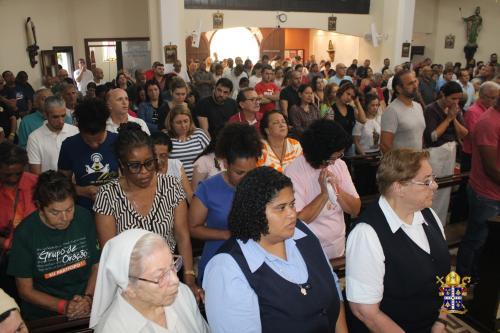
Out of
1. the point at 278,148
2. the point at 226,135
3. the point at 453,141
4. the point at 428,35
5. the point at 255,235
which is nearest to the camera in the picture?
the point at 255,235

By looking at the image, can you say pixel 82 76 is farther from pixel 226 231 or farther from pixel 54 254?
pixel 226 231

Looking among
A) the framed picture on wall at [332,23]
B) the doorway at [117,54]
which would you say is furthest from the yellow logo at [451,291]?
the framed picture on wall at [332,23]

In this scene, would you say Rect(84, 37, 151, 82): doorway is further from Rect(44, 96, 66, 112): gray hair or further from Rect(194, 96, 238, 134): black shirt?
Rect(44, 96, 66, 112): gray hair

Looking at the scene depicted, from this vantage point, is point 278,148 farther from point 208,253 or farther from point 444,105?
point 444,105

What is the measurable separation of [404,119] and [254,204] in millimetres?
3202

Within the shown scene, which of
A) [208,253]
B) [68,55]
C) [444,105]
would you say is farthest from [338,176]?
[68,55]

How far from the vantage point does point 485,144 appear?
356 cm

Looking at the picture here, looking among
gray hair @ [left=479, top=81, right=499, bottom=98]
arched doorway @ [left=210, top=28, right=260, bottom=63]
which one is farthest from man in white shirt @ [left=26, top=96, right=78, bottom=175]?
arched doorway @ [left=210, top=28, right=260, bottom=63]

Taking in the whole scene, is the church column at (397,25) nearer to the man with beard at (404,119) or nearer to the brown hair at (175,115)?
the man with beard at (404,119)

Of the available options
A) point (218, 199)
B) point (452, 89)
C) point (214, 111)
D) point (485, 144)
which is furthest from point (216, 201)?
point (214, 111)

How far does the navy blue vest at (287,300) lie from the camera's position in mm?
1829

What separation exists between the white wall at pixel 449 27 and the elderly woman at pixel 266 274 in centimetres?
1912

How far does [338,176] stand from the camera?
2.95 metres

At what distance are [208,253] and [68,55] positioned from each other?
42.6 ft
